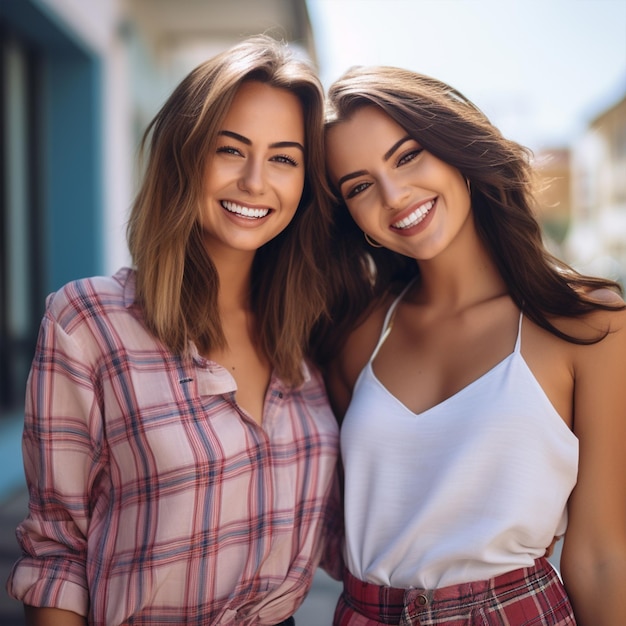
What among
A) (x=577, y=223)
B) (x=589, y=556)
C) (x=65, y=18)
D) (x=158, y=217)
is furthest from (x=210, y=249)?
(x=577, y=223)

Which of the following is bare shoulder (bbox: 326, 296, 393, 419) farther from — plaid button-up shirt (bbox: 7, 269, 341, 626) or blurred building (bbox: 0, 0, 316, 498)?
blurred building (bbox: 0, 0, 316, 498)

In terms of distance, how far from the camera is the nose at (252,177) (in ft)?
6.36

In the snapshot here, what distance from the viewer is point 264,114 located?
78.7 inches

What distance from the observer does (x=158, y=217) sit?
2.00 metres

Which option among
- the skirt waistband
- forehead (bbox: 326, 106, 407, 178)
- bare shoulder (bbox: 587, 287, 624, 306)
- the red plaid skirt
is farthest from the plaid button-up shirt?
bare shoulder (bbox: 587, 287, 624, 306)

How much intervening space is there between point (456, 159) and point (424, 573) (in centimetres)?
112

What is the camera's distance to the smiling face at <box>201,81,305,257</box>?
1960 mm

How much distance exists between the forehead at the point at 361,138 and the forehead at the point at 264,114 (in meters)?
0.11

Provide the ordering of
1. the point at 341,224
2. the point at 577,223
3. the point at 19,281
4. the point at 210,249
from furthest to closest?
the point at 577,223 → the point at 19,281 → the point at 341,224 → the point at 210,249

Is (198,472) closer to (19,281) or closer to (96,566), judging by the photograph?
(96,566)

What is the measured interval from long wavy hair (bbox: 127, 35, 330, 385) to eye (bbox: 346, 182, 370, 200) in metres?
0.08

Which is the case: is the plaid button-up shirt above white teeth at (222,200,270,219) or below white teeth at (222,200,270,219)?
below

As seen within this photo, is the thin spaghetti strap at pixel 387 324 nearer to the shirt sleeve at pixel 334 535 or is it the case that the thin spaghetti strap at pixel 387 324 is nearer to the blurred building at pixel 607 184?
the shirt sleeve at pixel 334 535

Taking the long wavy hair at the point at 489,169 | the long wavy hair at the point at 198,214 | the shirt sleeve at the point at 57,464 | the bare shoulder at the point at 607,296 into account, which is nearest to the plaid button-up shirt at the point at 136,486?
the shirt sleeve at the point at 57,464
